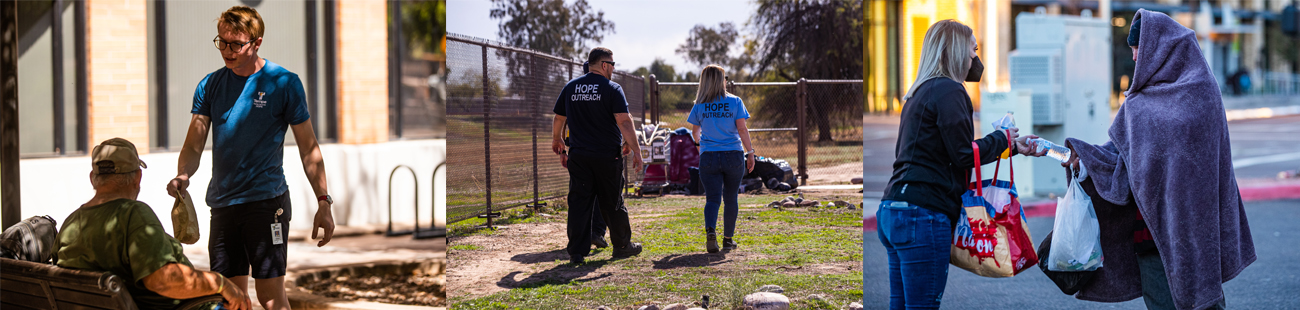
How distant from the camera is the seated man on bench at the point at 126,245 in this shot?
9.90ft

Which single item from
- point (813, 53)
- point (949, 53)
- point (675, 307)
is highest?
point (813, 53)

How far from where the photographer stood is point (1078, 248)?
11.9 ft

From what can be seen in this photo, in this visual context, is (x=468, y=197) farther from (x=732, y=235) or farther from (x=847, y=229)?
(x=847, y=229)

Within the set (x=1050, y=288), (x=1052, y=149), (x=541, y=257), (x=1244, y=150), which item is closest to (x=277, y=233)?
(x=541, y=257)

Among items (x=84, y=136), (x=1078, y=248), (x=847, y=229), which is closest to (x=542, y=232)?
(x=847, y=229)

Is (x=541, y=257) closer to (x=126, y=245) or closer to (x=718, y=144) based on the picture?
(x=718, y=144)

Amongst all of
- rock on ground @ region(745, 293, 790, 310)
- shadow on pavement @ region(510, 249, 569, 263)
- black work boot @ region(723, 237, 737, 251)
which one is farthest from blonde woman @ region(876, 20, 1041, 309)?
shadow on pavement @ region(510, 249, 569, 263)

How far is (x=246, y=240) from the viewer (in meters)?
3.63

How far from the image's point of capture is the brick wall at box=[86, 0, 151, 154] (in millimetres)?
9062

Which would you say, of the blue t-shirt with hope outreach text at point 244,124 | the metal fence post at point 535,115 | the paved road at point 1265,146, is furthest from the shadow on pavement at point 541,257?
the paved road at point 1265,146

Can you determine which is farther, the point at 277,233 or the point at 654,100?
the point at 654,100

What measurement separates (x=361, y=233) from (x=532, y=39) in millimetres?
7170

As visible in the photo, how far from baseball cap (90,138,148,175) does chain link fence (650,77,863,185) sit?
207 centimetres

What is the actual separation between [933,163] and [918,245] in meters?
0.30
